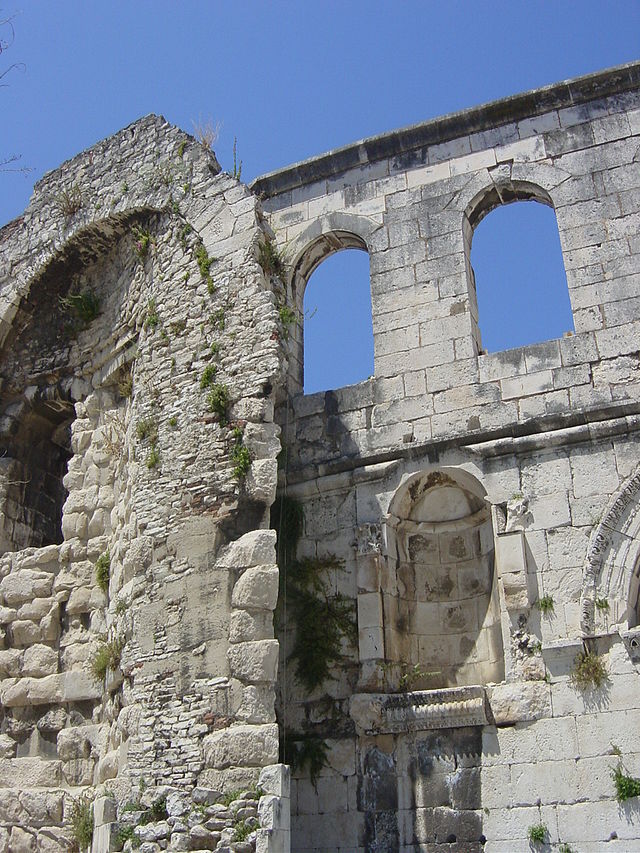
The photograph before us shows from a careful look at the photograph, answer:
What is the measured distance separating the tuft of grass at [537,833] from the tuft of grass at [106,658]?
377 cm

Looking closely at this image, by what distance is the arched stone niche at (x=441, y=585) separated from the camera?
9.36 m

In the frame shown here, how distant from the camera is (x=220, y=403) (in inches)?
371

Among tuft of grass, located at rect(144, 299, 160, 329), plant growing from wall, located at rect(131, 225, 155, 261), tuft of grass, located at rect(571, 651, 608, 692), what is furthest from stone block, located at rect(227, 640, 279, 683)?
plant growing from wall, located at rect(131, 225, 155, 261)

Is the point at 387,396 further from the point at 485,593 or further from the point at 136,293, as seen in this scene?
the point at 136,293

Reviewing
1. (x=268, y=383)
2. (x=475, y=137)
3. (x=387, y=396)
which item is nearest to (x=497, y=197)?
(x=475, y=137)

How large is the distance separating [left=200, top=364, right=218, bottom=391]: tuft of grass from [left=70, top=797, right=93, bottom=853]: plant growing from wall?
3831 millimetres

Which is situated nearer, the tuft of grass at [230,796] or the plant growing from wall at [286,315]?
the tuft of grass at [230,796]

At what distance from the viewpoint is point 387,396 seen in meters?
10.2

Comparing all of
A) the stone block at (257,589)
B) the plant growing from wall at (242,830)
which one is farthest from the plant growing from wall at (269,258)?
the plant growing from wall at (242,830)

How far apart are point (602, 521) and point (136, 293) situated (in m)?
5.41

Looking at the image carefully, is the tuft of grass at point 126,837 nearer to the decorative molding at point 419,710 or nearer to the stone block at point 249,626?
the stone block at point 249,626

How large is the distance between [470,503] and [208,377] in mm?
2717

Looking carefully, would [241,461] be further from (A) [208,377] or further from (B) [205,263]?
(B) [205,263]

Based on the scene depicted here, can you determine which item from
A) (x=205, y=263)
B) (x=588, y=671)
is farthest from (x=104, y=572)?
(x=588, y=671)
